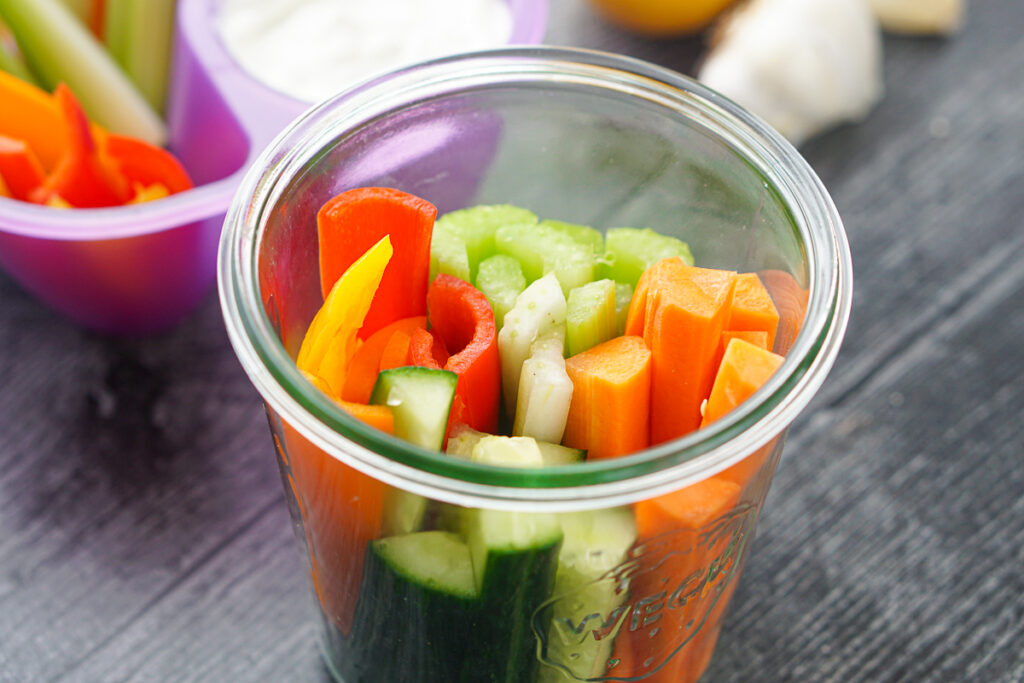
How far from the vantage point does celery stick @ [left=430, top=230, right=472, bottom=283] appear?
65 centimetres

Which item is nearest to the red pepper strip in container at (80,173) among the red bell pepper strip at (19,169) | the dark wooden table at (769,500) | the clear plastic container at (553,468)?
the red bell pepper strip at (19,169)

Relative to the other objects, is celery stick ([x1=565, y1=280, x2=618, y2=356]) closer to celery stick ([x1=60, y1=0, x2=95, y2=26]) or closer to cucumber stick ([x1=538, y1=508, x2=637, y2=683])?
cucumber stick ([x1=538, y1=508, x2=637, y2=683])

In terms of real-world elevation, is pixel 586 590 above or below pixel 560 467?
below

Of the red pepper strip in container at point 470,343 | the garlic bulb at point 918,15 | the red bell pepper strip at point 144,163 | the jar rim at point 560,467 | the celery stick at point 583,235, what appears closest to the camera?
the jar rim at point 560,467

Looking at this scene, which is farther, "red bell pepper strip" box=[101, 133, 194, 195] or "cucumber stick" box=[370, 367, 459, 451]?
"red bell pepper strip" box=[101, 133, 194, 195]

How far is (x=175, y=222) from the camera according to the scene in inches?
32.5

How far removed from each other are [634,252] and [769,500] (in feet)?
0.96

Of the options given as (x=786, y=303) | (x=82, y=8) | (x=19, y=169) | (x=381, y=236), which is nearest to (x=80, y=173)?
(x=19, y=169)

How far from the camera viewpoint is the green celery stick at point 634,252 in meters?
0.67

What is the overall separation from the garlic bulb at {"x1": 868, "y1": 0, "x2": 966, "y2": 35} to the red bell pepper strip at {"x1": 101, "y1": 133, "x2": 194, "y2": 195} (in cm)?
81

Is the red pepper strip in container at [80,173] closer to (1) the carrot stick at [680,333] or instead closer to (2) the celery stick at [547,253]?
(2) the celery stick at [547,253]

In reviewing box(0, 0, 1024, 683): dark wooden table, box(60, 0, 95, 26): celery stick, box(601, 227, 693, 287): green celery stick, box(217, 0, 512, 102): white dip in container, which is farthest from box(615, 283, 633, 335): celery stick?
box(60, 0, 95, 26): celery stick

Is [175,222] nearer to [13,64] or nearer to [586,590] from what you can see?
[13,64]

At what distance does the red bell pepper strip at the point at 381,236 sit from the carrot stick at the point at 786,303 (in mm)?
216
